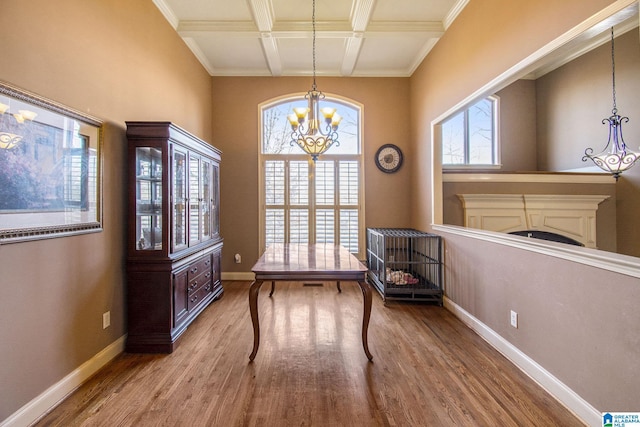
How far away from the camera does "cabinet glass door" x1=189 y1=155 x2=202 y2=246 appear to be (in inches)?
120

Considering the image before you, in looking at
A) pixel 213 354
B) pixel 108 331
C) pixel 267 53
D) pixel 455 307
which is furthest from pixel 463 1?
pixel 108 331

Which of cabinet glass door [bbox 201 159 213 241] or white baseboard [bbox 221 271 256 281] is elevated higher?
cabinet glass door [bbox 201 159 213 241]

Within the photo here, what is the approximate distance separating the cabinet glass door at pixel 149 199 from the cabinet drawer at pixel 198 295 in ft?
2.48

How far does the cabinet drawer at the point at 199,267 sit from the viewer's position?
2.96 metres

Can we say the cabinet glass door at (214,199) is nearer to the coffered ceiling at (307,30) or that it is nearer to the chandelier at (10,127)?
the coffered ceiling at (307,30)

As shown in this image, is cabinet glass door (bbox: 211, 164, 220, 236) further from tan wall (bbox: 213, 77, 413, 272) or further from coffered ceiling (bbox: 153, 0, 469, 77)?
coffered ceiling (bbox: 153, 0, 469, 77)

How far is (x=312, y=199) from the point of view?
4.82 metres

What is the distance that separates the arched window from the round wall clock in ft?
1.18

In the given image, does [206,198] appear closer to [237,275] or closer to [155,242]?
[155,242]

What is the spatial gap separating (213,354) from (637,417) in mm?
2783

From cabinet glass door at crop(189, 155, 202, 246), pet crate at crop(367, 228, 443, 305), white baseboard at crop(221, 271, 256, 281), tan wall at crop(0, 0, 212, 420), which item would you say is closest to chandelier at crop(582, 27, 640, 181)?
pet crate at crop(367, 228, 443, 305)

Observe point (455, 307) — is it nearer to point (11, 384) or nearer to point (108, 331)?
point (108, 331)

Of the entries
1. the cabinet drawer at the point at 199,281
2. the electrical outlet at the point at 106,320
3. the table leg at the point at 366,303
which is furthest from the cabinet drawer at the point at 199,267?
→ the table leg at the point at 366,303

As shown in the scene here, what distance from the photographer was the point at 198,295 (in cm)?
316
